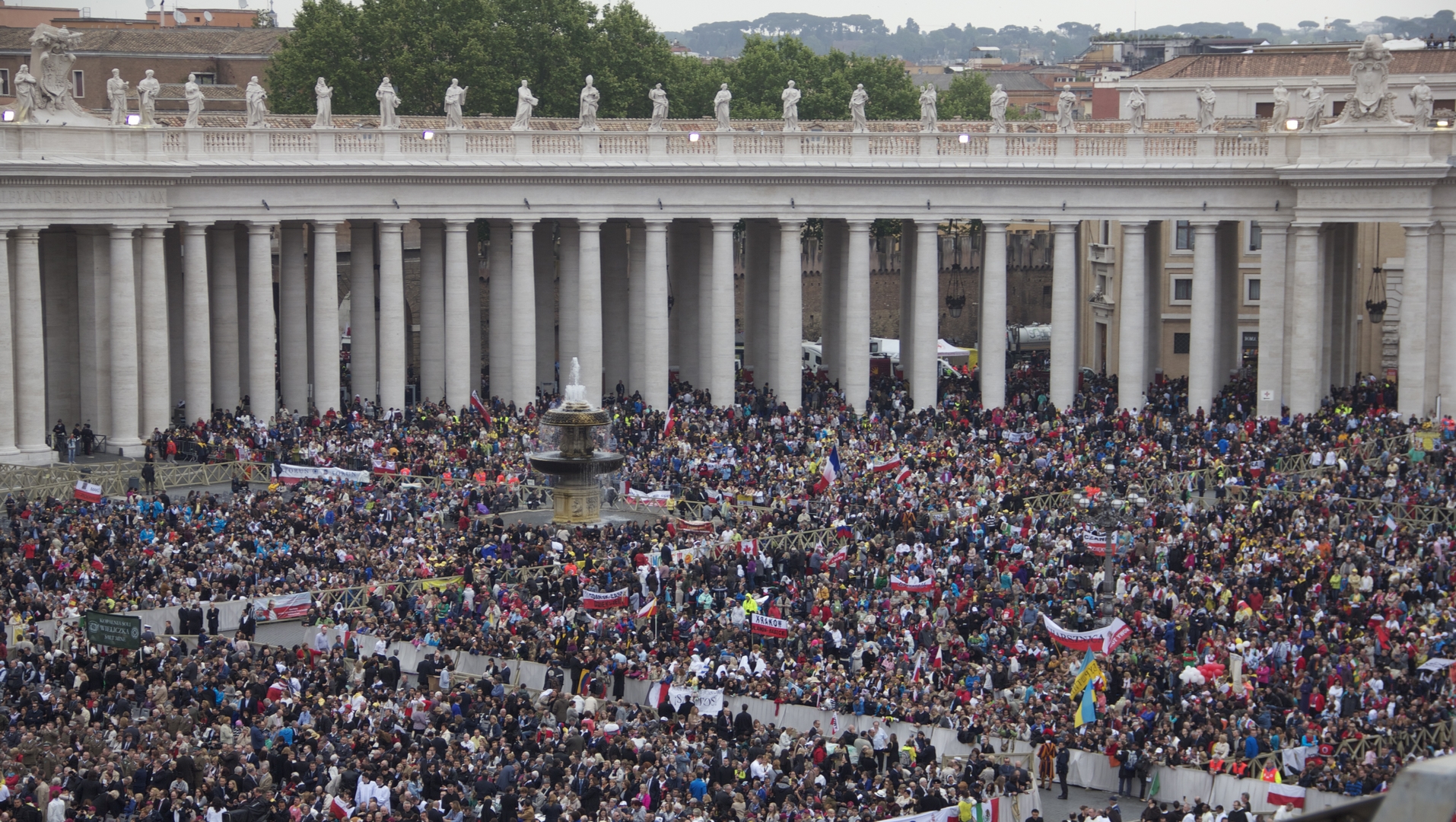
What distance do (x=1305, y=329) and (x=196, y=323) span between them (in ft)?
140

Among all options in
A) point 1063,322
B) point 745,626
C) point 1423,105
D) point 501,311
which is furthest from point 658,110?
point 745,626

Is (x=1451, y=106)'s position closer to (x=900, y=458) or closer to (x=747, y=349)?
(x=747, y=349)

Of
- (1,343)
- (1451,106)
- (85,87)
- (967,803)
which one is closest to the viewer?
(967,803)

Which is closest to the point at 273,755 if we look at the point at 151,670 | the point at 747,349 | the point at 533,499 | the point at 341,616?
the point at 151,670

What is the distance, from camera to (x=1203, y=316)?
8138 cm

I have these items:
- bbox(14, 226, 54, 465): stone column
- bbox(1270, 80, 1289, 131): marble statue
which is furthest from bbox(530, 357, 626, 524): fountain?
bbox(1270, 80, 1289, 131): marble statue

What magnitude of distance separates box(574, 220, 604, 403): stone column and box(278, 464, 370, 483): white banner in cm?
1675

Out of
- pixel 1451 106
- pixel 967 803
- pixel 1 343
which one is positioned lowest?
pixel 967 803

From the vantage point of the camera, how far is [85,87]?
4929 inches

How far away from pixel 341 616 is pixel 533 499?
624 inches

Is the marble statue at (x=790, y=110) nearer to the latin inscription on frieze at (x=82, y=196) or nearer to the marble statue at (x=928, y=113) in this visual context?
the marble statue at (x=928, y=113)

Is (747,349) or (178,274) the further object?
(747,349)

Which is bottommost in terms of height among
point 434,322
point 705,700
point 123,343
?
point 705,700

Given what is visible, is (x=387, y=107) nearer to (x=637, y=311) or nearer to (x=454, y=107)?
(x=454, y=107)
